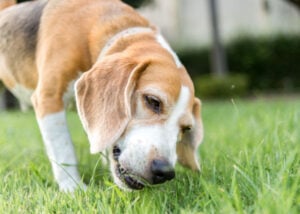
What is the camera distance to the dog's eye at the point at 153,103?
115 inches

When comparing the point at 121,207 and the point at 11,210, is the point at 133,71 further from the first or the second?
the point at 11,210

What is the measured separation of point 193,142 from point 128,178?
0.84m

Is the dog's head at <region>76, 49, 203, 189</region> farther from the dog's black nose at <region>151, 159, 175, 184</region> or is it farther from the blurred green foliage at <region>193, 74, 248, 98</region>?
the blurred green foliage at <region>193, 74, 248, 98</region>

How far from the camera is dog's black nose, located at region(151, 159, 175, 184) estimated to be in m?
2.66

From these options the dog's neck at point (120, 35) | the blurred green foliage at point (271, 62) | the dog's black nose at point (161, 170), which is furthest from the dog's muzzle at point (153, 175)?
the blurred green foliage at point (271, 62)

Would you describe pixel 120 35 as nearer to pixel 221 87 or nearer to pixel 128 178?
pixel 128 178

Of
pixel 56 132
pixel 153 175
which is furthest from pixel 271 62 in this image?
pixel 153 175

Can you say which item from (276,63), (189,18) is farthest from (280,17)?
(189,18)

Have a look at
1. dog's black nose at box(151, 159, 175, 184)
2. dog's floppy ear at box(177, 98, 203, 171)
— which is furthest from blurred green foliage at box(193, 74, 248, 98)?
dog's black nose at box(151, 159, 175, 184)

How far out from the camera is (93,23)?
12.0 feet

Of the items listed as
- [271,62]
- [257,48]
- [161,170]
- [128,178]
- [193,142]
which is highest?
[161,170]

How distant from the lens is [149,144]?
8.91 ft

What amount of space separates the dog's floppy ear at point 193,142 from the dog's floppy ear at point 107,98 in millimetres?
656

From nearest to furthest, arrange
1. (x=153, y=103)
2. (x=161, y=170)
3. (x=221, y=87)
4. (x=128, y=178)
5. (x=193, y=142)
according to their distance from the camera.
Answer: (x=161, y=170) → (x=128, y=178) → (x=153, y=103) → (x=193, y=142) → (x=221, y=87)
